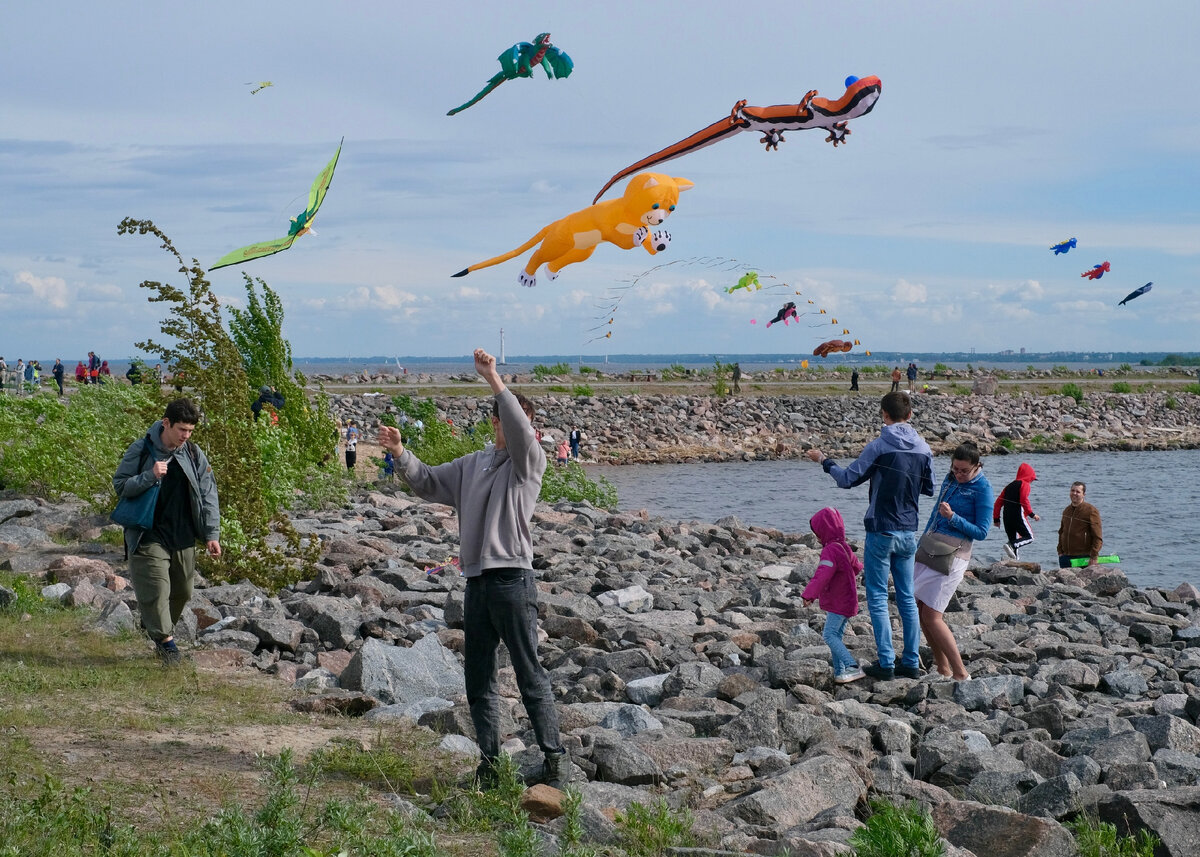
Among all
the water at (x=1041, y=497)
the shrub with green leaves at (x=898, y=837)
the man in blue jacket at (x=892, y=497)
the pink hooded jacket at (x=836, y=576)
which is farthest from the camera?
the water at (x=1041, y=497)

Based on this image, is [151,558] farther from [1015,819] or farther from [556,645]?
[1015,819]

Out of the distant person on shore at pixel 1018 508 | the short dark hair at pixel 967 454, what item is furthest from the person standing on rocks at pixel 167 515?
the distant person on shore at pixel 1018 508

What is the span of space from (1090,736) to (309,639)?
537 centimetres

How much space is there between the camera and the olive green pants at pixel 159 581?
7.41 meters

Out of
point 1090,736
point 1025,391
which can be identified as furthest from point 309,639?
point 1025,391

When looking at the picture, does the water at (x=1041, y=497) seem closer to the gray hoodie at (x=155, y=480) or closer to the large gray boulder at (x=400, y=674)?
the large gray boulder at (x=400, y=674)

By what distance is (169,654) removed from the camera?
24.8ft

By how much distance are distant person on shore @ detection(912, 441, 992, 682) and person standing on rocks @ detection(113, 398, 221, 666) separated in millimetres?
4741

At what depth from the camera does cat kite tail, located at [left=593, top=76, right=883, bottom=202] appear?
582cm

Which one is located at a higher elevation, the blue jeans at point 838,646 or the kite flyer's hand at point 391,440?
the kite flyer's hand at point 391,440

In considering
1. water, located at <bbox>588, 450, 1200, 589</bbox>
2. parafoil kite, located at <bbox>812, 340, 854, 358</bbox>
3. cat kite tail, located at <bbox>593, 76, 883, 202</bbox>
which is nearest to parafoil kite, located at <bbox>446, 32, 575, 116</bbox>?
cat kite tail, located at <bbox>593, 76, 883, 202</bbox>

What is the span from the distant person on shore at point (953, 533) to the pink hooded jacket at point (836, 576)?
42cm

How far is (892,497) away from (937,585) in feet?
2.73

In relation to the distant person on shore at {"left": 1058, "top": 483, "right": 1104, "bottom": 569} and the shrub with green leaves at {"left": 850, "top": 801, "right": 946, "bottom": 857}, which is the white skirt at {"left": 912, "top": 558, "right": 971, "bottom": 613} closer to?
the shrub with green leaves at {"left": 850, "top": 801, "right": 946, "bottom": 857}
